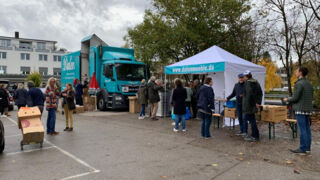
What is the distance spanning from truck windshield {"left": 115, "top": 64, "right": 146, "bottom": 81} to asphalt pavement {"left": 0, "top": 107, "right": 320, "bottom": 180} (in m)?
5.93

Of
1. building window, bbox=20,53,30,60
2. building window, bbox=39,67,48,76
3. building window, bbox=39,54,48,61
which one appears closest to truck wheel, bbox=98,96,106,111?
building window, bbox=39,67,48,76

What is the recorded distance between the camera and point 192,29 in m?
15.7

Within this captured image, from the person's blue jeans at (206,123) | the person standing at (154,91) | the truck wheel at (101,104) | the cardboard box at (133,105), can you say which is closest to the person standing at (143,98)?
the person standing at (154,91)

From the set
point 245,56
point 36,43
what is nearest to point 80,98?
point 245,56

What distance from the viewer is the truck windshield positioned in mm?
13539

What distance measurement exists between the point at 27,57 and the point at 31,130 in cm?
5807

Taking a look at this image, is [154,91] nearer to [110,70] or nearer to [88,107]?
[110,70]

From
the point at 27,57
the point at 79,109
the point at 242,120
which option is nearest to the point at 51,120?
the point at 242,120

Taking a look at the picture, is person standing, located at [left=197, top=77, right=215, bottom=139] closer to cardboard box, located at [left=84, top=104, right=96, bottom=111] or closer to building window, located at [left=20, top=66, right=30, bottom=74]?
cardboard box, located at [left=84, top=104, right=96, bottom=111]

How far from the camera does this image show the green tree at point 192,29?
51.0 feet

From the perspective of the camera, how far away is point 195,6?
51.2ft

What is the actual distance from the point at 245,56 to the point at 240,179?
13.9 metres

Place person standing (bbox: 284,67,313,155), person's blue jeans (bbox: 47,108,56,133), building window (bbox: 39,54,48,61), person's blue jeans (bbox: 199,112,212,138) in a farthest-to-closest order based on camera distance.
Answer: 1. building window (bbox: 39,54,48,61)
2. person's blue jeans (bbox: 47,108,56,133)
3. person's blue jeans (bbox: 199,112,212,138)
4. person standing (bbox: 284,67,313,155)

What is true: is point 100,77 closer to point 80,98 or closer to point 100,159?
point 80,98
